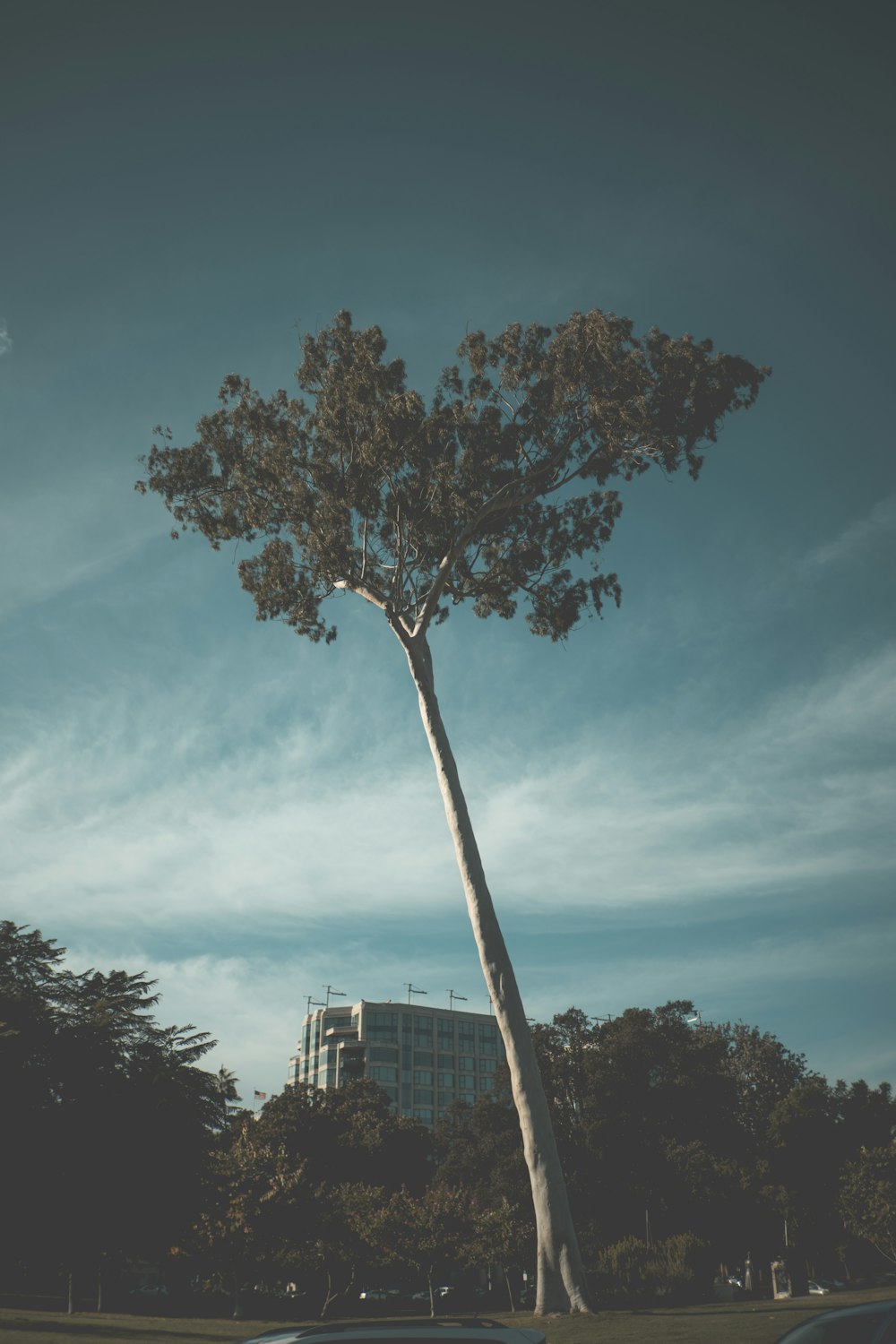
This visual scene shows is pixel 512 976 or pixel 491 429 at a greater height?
pixel 491 429

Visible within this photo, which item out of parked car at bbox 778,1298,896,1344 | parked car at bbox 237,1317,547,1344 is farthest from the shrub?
parked car at bbox 237,1317,547,1344

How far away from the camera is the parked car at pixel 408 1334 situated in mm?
5625

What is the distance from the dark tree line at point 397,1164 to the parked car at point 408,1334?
21.4 m

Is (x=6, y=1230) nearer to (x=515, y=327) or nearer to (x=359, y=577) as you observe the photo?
(x=359, y=577)

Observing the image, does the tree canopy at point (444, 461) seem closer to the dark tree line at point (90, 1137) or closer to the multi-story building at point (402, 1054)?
the dark tree line at point (90, 1137)

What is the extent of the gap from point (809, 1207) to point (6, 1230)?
4181cm

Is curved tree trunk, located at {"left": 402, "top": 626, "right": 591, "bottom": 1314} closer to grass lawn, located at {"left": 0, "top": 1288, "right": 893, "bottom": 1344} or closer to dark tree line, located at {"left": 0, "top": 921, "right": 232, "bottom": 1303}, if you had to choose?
grass lawn, located at {"left": 0, "top": 1288, "right": 893, "bottom": 1344}

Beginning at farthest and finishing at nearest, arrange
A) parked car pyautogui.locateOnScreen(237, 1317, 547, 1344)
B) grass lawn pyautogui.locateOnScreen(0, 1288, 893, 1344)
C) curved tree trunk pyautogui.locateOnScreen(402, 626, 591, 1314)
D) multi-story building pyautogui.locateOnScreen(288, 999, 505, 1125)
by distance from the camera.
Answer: multi-story building pyautogui.locateOnScreen(288, 999, 505, 1125)
curved tree trunk pyautogui.locateOnScreen(402, 626, 591, 1314)
grass lawn pyautogui.locateOnScreen(0, 1288, 893, 1344)
parked car pyautogui.locateOnScreen(237, 1317, 547, 1344)

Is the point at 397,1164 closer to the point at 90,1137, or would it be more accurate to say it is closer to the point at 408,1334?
the point at 90,1137

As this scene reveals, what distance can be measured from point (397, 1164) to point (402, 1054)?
81118 millimetres

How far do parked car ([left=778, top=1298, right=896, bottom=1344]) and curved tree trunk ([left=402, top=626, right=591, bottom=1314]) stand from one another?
33.4ft

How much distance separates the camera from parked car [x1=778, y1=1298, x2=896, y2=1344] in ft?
22.9

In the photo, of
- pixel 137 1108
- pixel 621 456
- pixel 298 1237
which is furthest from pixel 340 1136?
pixel 621 456

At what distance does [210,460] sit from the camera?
27266 millimetres
